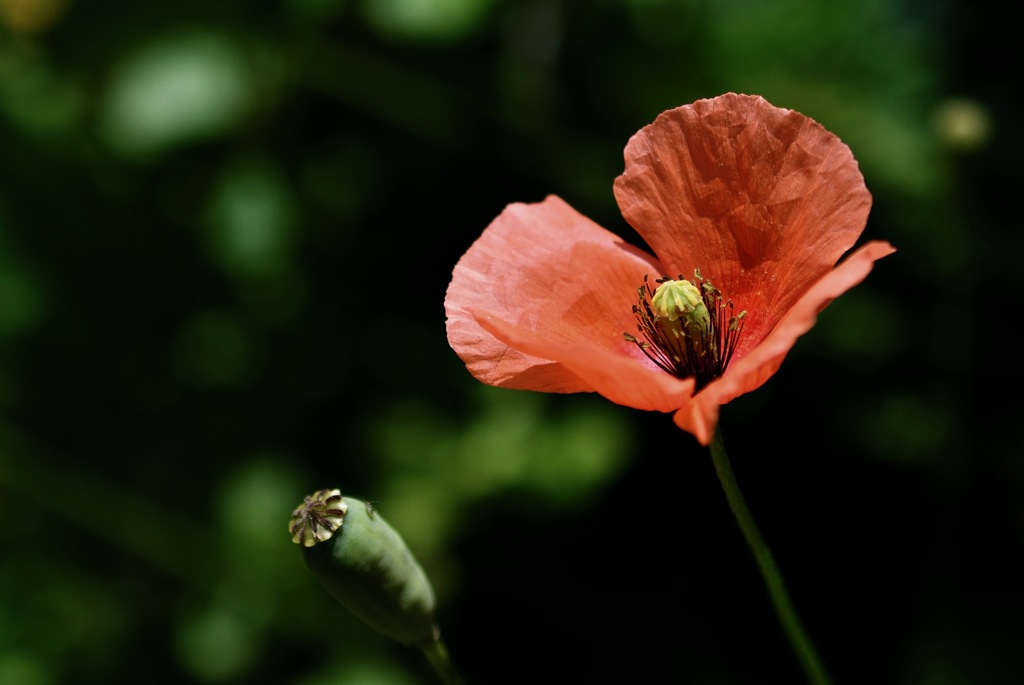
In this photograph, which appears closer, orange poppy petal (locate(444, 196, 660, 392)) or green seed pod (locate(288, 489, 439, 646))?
green seed pod (locate(288, 489, 439, 646))

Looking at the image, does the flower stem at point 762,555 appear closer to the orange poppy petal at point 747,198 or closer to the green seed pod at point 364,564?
the orange poppy petal at point 747,198

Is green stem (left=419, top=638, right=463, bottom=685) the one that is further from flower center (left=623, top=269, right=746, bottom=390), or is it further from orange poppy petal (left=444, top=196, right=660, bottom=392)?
flower center (left=623, top=269, right=746, bottom=390)

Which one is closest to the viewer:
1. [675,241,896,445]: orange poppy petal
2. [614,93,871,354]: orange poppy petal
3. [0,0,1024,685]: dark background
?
[675,241,896,445]: orange poppy petal

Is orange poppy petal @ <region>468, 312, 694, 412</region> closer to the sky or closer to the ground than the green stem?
closer to the sky

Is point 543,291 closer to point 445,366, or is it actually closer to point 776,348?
point 776,348

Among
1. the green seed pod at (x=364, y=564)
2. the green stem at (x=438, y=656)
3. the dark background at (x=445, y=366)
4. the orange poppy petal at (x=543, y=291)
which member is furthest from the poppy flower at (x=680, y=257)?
the dark background at (x=445, y=366)

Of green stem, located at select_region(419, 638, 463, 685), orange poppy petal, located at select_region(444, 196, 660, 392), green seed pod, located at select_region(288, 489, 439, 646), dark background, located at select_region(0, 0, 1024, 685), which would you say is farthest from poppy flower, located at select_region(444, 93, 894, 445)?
dark background, located at select_region(0, 0, 1024, 685)

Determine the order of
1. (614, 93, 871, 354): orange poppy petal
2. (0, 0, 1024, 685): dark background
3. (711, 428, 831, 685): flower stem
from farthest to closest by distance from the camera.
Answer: (0, 0, 1024, 685): dark background
(614, 93, 871, 354): orange poppy petal
(711, 428, 831, 685): flower stem

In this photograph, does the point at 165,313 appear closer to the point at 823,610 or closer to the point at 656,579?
the point at 656,579

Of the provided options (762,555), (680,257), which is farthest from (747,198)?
(762,555)
